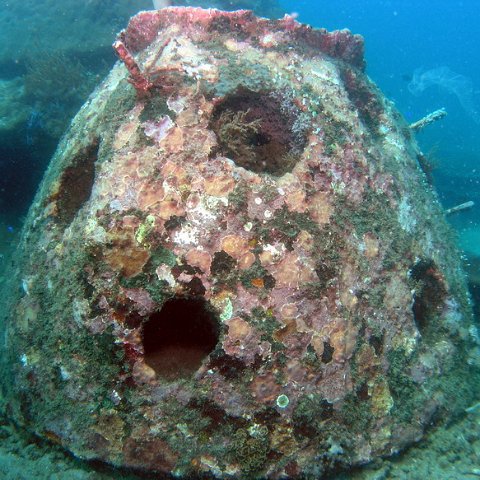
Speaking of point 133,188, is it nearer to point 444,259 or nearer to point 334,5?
point 444,259

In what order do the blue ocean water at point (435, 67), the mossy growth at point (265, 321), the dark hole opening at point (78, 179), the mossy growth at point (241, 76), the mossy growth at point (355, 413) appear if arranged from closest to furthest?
the mossy growth at point (265, 321)
the mossy growth at point (355, 413)
the mossy growth at point (241, 76)
the dark hole opening at point (78, 179)
the blue ocean water at point (435, 67)

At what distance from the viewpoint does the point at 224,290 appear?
278 centimetres

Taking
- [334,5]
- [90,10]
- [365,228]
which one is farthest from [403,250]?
[334,5]

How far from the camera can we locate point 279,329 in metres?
2.78

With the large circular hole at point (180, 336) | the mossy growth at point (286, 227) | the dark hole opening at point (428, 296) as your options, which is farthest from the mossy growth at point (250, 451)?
the dark hole opening at point (428, 296)

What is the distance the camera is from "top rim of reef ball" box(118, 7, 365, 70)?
4.02m

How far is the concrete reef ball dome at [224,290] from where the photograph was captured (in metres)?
2.71

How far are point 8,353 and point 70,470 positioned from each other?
1.15 metres

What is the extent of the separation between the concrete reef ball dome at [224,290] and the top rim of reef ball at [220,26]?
0.83ft

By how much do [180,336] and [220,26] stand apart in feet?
10.5

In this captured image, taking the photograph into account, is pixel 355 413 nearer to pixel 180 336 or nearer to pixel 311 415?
pixel 311 415

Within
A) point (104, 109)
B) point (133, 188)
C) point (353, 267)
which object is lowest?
point (133, 188)

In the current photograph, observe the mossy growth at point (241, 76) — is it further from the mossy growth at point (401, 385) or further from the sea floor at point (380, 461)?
the sea floor at point (380, 461)

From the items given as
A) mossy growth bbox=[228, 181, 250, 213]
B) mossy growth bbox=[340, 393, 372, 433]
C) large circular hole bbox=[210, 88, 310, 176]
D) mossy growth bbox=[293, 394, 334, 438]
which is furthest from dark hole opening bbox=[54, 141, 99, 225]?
mossy growth bbox=[340, 393, 372, 433]
